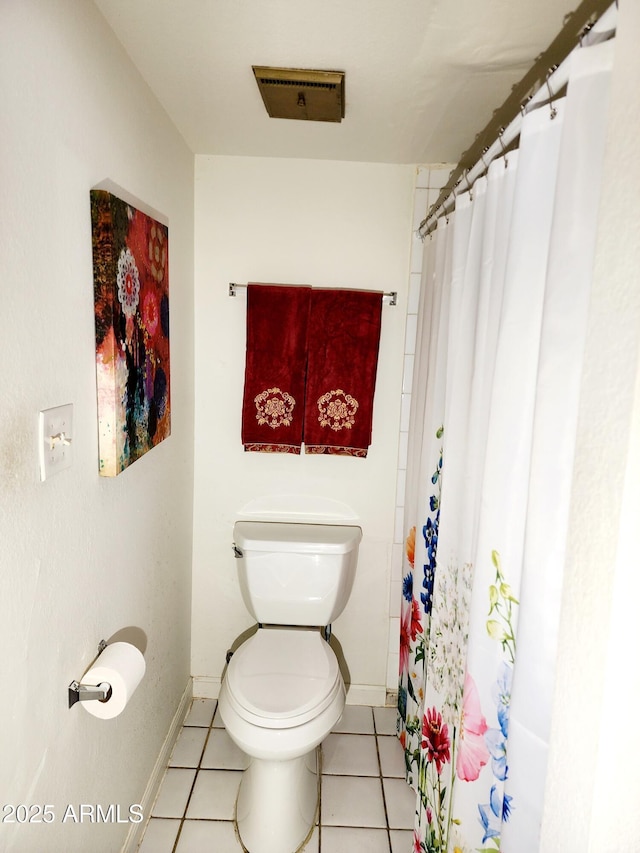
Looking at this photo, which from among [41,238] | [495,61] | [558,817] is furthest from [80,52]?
[558,817]

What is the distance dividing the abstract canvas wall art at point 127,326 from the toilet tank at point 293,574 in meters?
0.63

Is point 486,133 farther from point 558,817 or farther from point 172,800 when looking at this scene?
point 172,800

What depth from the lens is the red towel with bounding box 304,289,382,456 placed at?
78.0 inches

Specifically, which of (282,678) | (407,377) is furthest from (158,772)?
(407,377)

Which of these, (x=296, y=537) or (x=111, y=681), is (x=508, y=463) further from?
(x=296, y=537)

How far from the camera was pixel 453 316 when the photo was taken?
139 cm

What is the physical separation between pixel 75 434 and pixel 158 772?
134cm

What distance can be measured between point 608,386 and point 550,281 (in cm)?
28

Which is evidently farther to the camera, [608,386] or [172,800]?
[172,800]

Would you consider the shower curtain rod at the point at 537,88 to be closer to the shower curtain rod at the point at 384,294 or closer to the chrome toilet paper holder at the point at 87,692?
the shower curtain rod at the point at 384,294

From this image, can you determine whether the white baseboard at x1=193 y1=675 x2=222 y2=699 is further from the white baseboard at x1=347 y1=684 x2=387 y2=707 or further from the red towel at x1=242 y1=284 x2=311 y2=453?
the red towel at x1=242 y1=284 x2=311 y2=453

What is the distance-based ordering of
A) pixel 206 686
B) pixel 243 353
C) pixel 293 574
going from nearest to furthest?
pixel 293 574
pixel 243 353
pixel 206 686

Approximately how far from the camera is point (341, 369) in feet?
6.63

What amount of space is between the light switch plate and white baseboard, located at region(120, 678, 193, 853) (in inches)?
46.6
